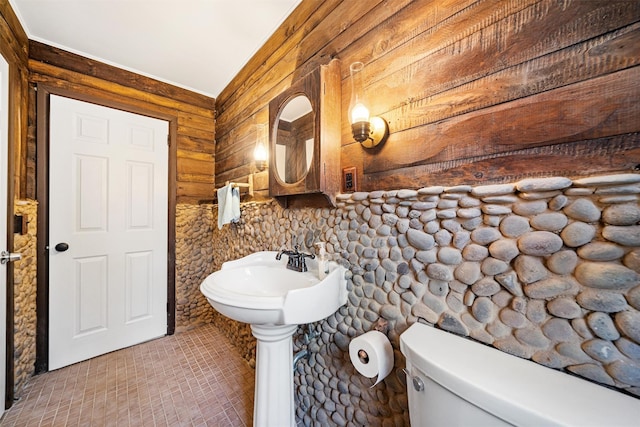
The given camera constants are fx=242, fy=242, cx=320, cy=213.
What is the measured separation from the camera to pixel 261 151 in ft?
5.38

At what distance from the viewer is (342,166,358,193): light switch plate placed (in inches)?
43.6

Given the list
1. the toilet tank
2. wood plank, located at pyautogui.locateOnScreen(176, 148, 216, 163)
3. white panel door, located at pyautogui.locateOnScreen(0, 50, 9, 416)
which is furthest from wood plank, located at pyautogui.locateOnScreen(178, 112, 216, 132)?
the toilet tank

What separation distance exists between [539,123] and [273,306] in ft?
3.22

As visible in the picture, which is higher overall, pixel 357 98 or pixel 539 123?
pixel 357 98

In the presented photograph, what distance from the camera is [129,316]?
2.02m

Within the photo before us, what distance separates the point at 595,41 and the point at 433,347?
0.88 meters

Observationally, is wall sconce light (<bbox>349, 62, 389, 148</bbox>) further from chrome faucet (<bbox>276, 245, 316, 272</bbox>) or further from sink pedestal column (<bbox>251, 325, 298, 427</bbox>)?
sink pedestal column (<bbox>251, 325, 298, 427</bbox>)

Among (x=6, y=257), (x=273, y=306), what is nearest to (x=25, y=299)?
(x=6, y=257)

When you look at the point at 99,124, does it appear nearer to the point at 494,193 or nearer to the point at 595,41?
the point at 494,193

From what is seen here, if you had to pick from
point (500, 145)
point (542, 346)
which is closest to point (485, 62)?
point (500, 145)

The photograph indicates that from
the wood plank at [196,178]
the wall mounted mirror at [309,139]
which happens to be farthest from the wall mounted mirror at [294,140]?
the wood plank at [196,178]

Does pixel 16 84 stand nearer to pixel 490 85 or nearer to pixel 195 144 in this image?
pixel 195 144

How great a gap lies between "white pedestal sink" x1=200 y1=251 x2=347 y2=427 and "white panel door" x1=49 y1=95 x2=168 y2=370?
4.19 ft

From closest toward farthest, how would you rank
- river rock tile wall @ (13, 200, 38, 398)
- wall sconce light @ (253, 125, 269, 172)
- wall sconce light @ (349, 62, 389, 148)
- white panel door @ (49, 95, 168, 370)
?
wall sconce light @ (349, 62, 389, 148) → river rock tile wall @ (13, 200, 38, 398) → wall sconce light @ (253, 125, 269, 172) → white panel door @ (49, 95, 168, 370)
